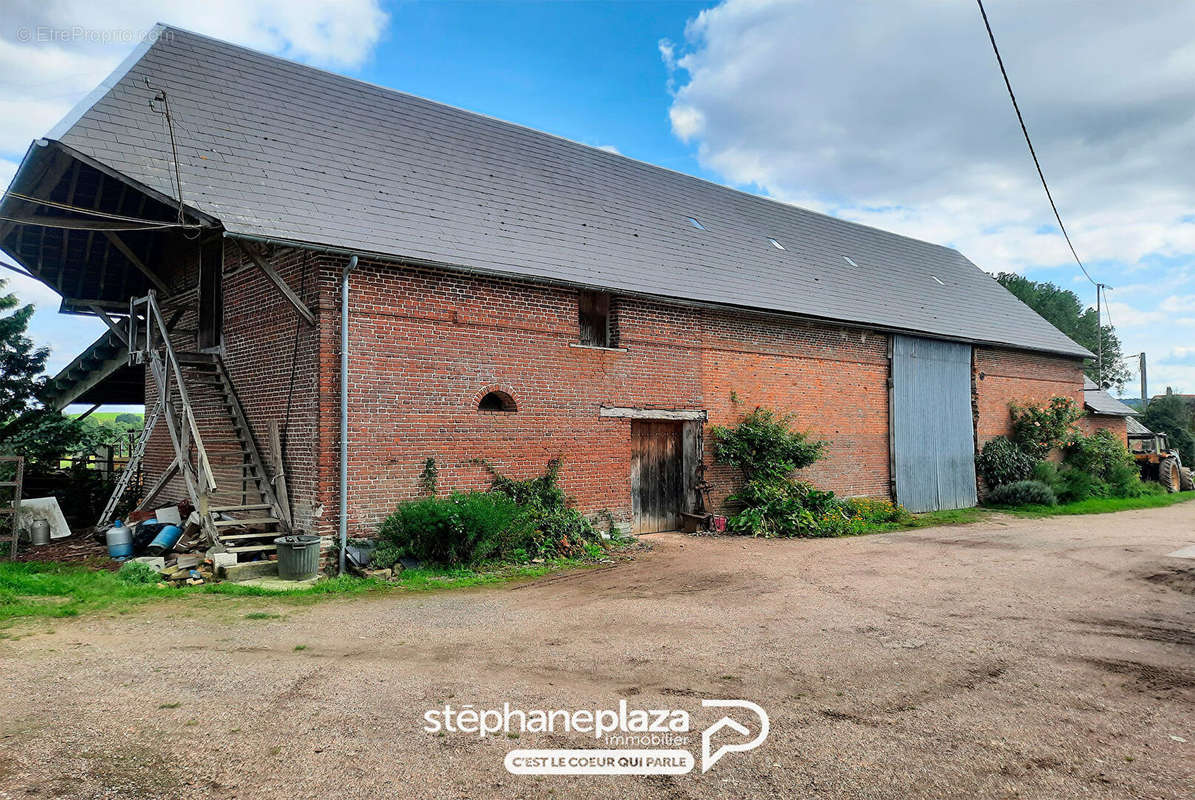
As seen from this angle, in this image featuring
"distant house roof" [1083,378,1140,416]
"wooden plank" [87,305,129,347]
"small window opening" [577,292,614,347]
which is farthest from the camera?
"distant house roof" [1083,378,1140,416]

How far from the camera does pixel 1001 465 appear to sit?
18766 millimetres

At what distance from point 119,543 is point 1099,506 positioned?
20099 millimetres

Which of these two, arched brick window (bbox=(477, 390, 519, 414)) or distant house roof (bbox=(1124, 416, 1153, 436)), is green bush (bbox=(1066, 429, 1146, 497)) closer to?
distant house roof (bbox=(1124, 416, 1153, 436))

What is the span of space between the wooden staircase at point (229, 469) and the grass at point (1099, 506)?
1564 centimetres

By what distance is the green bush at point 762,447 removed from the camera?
13.6 metres

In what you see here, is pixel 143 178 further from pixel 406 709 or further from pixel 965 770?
pixel 965 770

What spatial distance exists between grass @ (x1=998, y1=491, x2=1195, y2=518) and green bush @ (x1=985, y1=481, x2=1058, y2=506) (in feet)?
0.84

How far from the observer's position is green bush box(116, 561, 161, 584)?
8352 mm

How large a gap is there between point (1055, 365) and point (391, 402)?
19.8 m

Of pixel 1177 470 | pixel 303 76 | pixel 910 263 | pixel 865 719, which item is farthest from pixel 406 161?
pixel 1177 470

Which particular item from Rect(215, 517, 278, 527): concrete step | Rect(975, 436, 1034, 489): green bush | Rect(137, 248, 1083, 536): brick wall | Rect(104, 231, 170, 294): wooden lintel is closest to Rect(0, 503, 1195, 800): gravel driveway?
Rect(215, 517, 278, 527): concrete step

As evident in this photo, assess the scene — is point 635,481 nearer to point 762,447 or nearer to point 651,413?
point 651,413

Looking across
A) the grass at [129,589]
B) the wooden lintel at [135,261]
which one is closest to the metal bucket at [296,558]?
the grass at [129,589]

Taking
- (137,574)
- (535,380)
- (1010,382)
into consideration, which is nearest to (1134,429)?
(1010,382)
